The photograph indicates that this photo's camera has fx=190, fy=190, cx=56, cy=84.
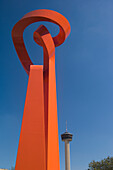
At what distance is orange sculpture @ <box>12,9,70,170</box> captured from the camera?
8547 mm

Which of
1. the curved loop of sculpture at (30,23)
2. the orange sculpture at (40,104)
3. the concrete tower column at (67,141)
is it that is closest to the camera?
the orange sculpture at (40,104)

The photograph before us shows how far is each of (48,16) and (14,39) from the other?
2732 mm

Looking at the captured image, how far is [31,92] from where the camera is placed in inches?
A: 397

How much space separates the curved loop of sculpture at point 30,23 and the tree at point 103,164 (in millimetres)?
27497

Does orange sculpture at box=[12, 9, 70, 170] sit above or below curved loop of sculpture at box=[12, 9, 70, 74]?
below

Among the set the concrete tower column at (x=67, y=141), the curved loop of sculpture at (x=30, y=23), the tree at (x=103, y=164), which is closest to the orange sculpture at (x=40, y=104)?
the curved loop of sculpture at (x=30, y=23)

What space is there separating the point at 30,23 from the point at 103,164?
30.2 m

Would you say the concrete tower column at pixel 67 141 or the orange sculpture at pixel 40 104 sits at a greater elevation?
the concrete tower column at pixel 67 141

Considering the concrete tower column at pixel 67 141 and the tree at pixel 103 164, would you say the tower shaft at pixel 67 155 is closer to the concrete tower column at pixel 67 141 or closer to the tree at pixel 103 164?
the concrete tower column at pixel 67 141

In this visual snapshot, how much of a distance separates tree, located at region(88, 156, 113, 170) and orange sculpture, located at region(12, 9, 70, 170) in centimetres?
2709

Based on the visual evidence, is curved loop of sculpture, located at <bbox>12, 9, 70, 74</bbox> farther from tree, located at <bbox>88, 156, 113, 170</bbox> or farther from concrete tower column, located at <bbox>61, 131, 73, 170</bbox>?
concrete tower column, located at <bbox>61, 131, 73, 170</bbox>

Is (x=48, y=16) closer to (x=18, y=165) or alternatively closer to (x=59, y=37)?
(x=59, y=37)

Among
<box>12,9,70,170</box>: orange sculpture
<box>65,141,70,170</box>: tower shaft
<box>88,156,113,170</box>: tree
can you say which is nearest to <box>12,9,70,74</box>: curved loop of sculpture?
<box>12,9,70,170</box>: orange sculpture

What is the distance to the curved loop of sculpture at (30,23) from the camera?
11.4 m
